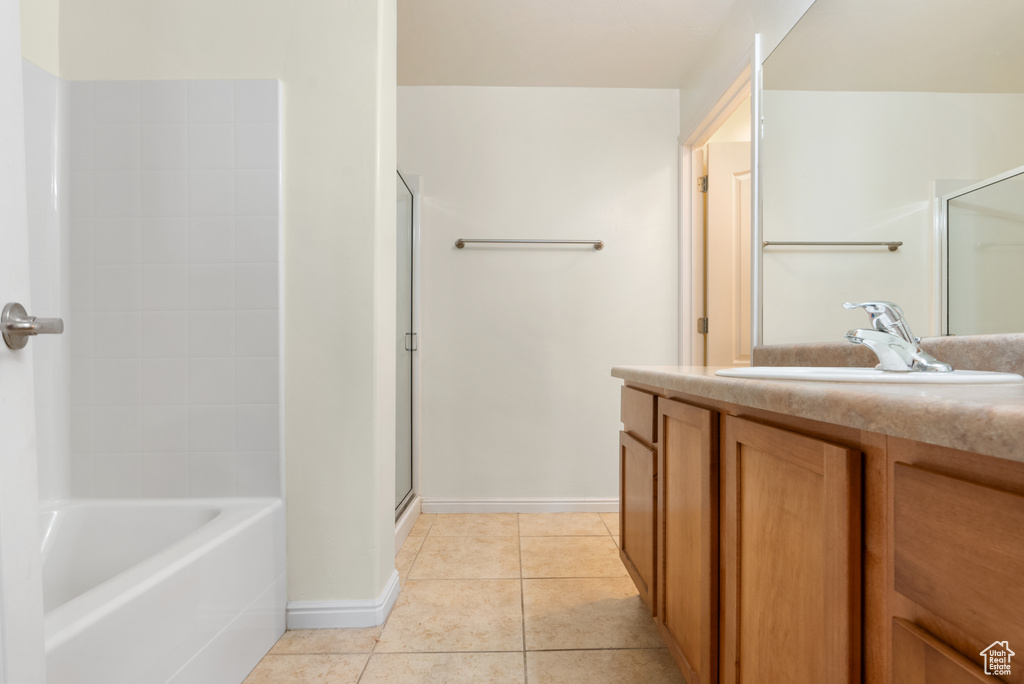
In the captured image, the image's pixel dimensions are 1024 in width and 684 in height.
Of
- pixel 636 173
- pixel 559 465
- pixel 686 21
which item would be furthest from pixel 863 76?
pixel 559 465

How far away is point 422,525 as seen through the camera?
2.77 meters

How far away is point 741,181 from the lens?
2.73m

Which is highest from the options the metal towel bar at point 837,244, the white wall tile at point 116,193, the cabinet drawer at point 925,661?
the white wall tile at point 116,193

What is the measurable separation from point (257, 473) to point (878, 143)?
1.93 metres

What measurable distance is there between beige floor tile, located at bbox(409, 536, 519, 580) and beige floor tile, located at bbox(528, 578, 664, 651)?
19 centimetres

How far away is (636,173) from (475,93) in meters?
0.96

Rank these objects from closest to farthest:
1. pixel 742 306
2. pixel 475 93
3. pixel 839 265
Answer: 1. pixel 839 265
2. pixel 742 306
3. pixel 475 93

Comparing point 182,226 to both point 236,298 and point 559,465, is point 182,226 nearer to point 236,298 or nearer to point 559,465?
point 236,298

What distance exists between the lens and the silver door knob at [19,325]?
700 mm

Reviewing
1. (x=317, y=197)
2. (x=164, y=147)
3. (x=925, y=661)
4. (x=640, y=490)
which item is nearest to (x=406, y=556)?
(x=640, y=490)

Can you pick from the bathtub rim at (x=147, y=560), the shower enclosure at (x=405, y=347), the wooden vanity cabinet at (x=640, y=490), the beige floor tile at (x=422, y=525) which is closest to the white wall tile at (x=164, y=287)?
the bathtub rim at (x=147, y=560)

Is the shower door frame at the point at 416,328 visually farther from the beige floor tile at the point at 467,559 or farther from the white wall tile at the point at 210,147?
the white wall tile at the point at 210,147

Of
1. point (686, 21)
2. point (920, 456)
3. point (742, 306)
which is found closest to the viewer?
point (920, 456)

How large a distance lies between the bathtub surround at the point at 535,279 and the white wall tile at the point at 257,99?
1313mm
